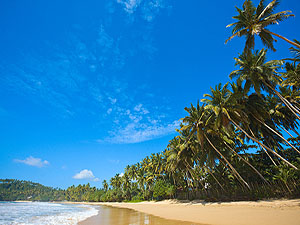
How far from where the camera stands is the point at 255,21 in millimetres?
12938

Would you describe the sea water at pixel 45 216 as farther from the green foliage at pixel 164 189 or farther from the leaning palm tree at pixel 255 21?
the leaning palm tree at pixel 255 21

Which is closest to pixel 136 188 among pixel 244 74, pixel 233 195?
pixel 233 195

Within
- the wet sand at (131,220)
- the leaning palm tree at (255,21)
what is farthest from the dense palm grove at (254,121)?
the wet sand at (131,220)

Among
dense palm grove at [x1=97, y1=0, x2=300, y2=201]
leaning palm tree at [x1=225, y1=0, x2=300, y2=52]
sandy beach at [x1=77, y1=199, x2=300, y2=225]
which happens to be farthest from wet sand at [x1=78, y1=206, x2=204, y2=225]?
leaning palm tree at [x1=225, y1=0, x2=300, y2=52]

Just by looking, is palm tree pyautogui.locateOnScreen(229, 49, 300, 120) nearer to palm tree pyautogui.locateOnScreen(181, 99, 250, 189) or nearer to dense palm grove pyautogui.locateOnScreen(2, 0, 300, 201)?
dense palm grove pyautogui.locateOnScreen(2, 0, 300, 201)

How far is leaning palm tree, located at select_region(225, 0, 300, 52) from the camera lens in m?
12.2

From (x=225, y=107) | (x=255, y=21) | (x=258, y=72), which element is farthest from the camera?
(x=225, y=107)

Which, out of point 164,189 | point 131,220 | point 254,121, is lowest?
point 131,220

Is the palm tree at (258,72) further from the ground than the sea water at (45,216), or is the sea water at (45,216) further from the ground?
the palm tree at (258,72)

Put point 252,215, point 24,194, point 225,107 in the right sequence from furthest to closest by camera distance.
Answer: point 24,194
point 225,107
point 252,215

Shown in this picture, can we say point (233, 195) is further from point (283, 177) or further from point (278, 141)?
point (278, 141)

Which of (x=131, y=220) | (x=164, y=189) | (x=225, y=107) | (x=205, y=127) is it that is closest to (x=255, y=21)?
(x=225, y=107)

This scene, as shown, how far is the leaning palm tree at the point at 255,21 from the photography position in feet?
39.9

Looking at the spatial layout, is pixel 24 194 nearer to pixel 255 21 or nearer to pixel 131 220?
pixel 131 220
